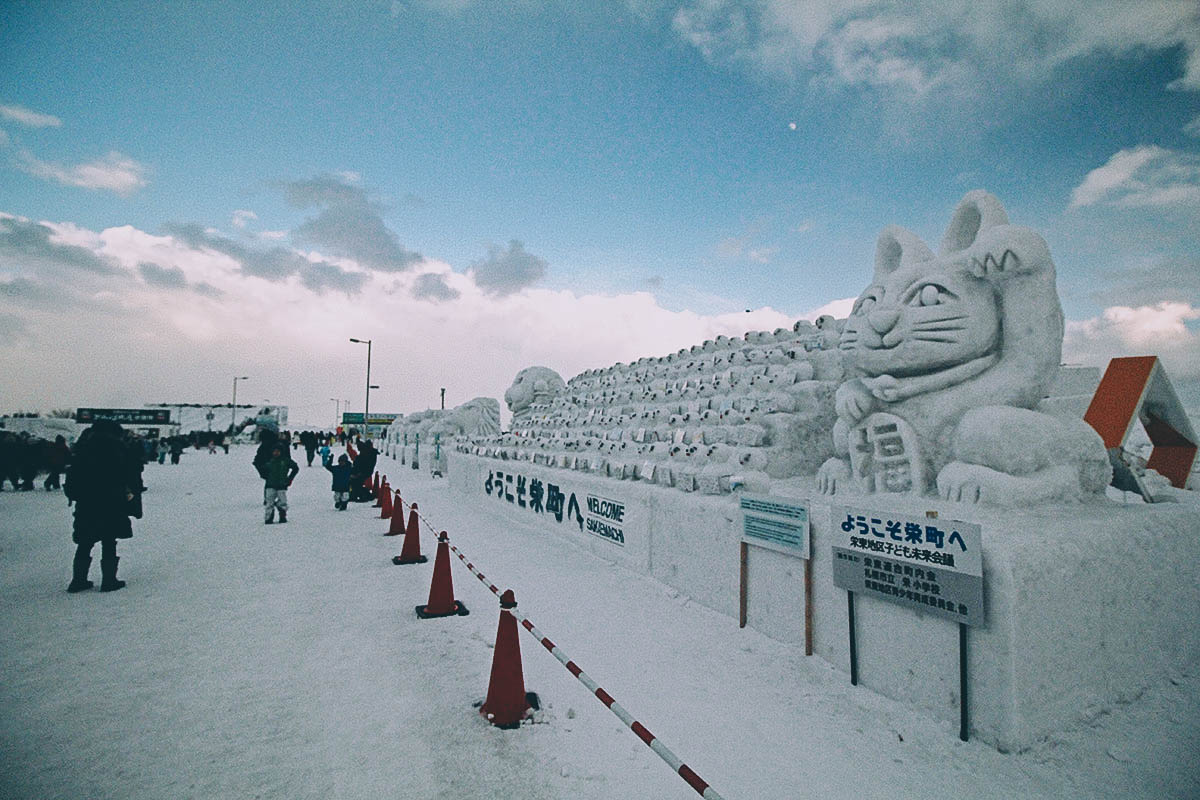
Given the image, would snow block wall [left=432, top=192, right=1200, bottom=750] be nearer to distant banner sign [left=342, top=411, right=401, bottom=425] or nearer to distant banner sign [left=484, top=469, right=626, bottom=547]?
distant banner sign [left=484, top=469, right=626, bottom=547]

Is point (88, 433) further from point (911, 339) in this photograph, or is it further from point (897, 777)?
point (911, 339)

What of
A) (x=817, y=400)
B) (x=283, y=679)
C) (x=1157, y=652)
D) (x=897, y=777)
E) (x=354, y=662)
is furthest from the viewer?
(x=817, y=400)

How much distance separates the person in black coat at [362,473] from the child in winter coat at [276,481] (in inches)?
105

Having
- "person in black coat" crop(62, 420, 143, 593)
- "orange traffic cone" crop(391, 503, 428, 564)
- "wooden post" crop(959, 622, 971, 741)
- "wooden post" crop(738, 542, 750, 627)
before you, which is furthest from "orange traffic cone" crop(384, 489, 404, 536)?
"wooden post" crop(959, 622, 971, 741)

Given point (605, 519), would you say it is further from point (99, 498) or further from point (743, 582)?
point (99, 498)

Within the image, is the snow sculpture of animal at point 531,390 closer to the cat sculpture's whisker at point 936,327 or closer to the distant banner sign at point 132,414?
the cat sculpture's whisker at point 936,327

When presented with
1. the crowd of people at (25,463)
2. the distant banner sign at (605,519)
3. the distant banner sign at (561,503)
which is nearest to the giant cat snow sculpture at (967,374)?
the distant banner sign at (605,519)

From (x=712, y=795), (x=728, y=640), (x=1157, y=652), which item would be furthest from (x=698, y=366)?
(x=712, y=795)

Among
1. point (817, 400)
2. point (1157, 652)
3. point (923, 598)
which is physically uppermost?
point (817, 400)

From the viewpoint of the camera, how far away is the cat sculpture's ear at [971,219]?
15.5ft

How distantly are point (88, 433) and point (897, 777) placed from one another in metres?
7.95

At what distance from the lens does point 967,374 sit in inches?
183

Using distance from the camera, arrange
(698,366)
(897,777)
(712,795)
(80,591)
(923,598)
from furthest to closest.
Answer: (698,366)
(80,591)
(923,598)
(897,777)
(712,795)

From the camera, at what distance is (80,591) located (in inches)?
238
